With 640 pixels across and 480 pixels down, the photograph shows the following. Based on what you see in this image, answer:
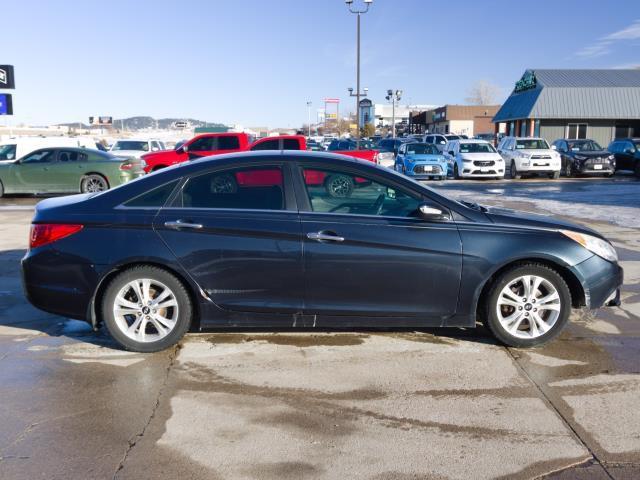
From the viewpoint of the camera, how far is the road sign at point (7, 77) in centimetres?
2684

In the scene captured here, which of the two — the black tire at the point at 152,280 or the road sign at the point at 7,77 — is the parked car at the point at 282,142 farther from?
the road sign at the point at 7,77

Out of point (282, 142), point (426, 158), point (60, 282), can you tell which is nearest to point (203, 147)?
point (282, 142)

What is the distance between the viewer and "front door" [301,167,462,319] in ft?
15.5

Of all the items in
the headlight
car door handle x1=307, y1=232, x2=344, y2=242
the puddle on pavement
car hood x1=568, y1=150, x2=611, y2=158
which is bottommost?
the puddle on pavement

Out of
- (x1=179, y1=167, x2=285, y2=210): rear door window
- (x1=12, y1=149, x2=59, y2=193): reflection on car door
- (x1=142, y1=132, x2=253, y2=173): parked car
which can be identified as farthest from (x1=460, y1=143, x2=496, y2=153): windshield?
(x1=179, y1=167, x2=285, y2=210): rear door window

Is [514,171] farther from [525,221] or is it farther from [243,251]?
[243,251]

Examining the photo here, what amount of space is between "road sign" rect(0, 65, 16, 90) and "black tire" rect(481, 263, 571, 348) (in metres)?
28.1

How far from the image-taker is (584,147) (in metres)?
25.3

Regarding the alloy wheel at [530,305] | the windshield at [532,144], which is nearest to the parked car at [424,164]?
the windshield at [532,144]

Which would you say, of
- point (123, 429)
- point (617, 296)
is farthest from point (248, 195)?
point (617, 296)

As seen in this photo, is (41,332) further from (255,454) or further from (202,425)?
(255,454)

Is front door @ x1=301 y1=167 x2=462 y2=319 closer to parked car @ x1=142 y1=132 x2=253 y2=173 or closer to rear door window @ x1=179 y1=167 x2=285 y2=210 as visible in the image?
rear door window @ x1=179 y1=167 x2=285 y2=210

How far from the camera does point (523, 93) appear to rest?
4134 cm

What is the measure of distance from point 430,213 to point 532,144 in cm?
2160
